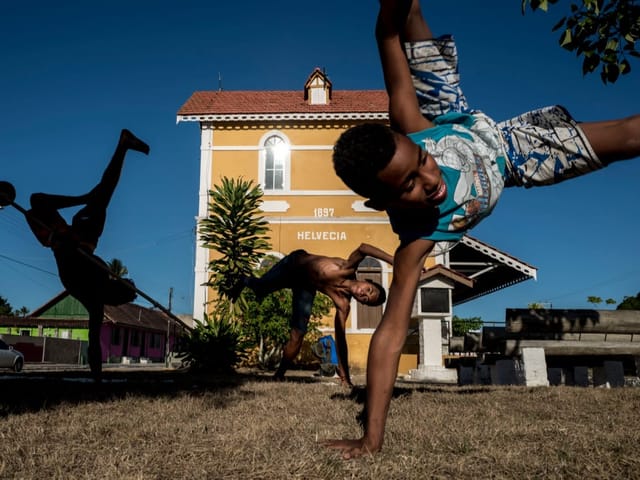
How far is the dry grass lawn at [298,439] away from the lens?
6.24 feet

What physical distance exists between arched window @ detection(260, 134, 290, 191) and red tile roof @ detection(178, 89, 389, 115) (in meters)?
1.02

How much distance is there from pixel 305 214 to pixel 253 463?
15.8 meters

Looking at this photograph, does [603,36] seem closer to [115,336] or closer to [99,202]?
A: [99,202]

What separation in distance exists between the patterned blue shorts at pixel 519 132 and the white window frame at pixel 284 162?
1481 cm

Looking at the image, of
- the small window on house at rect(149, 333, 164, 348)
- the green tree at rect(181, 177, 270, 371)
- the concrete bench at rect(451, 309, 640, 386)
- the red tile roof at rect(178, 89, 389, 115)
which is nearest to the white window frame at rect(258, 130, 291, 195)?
the red tile roof at rect(178, 89, 389, 115)

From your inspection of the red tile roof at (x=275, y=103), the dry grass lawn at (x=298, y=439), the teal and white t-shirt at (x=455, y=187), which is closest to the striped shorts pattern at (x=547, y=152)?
the teal and white t-shirt at (x=455, y=187)

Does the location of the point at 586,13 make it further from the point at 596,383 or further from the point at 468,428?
the point at 596,383

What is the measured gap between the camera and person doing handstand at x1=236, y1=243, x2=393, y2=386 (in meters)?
6.92

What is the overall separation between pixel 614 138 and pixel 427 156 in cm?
117

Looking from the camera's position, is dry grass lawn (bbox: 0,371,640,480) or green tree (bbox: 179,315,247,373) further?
green tree (bbox: 179,315,247,373)

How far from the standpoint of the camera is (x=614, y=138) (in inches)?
113

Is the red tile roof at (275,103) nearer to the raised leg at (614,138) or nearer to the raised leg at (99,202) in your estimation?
the raised leg at (99,202)

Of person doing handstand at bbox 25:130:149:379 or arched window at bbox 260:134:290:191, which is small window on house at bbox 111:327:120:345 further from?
person doing handstand at bbox 25:130:149:379

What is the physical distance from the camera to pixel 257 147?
1803cm
